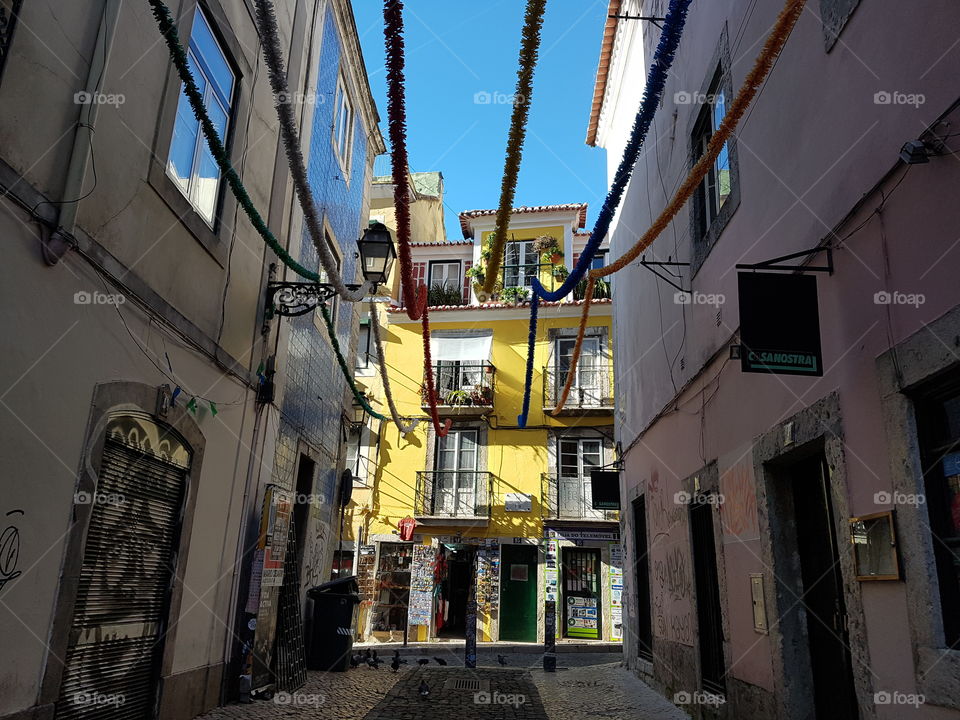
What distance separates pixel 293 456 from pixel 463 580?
13.4m

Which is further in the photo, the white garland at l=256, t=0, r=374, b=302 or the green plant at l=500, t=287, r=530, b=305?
the green plant at l=500, t=287, r=530, b=305

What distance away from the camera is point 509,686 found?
30.5 feet

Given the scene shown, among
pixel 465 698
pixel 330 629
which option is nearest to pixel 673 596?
pixel 465 698

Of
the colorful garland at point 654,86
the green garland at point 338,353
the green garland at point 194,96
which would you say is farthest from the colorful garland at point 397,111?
the green garland at point 338,353

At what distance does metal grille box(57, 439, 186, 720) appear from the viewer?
15.6ft

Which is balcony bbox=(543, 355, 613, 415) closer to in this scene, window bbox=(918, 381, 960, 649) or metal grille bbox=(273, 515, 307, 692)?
metal grille bbox=(273, 515, 307, 692)

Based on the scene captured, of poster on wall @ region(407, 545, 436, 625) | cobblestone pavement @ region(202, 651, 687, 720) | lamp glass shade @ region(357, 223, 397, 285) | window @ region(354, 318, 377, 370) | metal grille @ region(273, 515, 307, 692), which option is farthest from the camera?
window @ region(354, 318, 377, 370)

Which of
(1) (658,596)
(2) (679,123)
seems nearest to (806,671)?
(1) (658,596)

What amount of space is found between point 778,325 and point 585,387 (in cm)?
1665

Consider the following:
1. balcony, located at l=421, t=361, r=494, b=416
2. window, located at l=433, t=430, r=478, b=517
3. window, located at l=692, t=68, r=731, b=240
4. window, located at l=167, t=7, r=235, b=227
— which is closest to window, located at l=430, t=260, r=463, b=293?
balcony, located at l=421, t=361, r=494, b=416

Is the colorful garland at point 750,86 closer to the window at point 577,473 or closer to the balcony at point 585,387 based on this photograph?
the balcony at point 585,387

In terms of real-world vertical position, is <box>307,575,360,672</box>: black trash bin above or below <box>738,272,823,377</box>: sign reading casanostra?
below

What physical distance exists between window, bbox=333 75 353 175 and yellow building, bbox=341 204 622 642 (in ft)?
27.9

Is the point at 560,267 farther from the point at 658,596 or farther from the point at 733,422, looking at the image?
the point at 733,422
